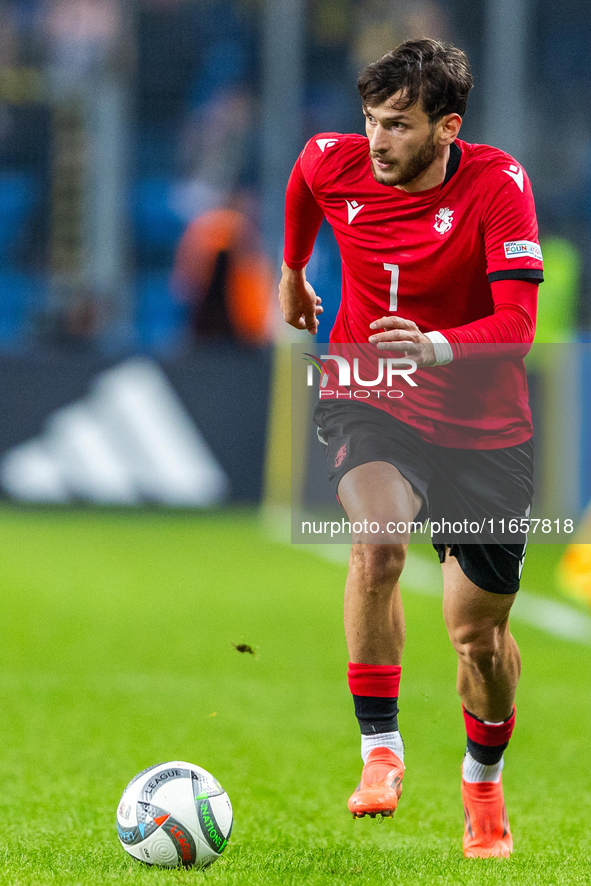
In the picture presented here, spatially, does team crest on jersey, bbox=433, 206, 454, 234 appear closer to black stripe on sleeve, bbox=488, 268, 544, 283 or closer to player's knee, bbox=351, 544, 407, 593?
black stripe on sleeve, bbox=488, 268, 544, 283

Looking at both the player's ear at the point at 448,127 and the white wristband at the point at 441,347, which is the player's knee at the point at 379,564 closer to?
the white wristband at the point at 441,347

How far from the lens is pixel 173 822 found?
3.64m

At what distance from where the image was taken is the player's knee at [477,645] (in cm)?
399

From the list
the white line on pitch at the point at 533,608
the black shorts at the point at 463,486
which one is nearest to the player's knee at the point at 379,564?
the black shorts at the point at 463,486

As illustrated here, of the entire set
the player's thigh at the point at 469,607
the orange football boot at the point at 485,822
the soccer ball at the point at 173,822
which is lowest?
the orange football boot at the point at 485,822

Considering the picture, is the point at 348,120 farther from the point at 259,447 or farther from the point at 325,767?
the point at 325,767

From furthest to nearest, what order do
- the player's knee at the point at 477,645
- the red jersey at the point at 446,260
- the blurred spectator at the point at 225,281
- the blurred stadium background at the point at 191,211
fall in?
the blurred spectator at the point at 225,281, the blurred stadium background at the point at 191,211, the player's knee at the point at 477,645, the red jersey at the point at 446,260

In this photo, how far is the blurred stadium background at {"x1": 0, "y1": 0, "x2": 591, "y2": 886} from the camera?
16.3ft

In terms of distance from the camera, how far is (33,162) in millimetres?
16812

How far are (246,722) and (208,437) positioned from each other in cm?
657

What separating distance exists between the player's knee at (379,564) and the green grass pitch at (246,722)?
30.7 inches

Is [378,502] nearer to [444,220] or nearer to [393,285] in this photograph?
[393,285]

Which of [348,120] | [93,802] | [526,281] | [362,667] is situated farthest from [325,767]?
[348,120]

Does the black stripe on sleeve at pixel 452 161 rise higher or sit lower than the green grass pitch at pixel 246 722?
higher
